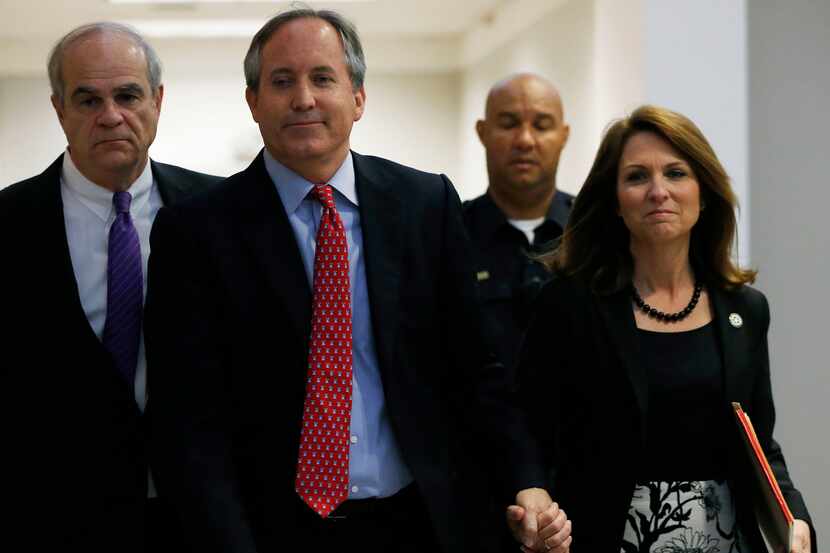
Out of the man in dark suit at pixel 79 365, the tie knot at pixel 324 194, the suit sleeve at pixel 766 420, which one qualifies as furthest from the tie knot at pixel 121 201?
the suit sleeve at pixel 766 420

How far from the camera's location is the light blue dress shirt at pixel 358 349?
2.05 m

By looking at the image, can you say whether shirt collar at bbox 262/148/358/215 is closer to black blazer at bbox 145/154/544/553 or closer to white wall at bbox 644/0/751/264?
black blazer at bbox 145/154/544/553

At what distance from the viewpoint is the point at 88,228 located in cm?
237

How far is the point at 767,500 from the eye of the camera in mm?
2209

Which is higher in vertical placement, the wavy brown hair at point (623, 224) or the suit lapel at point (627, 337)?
the wavy brown hair at point (623, 224)

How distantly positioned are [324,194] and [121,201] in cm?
53

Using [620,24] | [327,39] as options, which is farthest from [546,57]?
[327,39]

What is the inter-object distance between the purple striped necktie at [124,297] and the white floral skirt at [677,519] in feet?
3.73

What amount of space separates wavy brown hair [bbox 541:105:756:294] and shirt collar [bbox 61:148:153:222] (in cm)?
100

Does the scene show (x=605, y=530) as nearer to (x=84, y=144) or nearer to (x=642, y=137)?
(x=642, y=137)

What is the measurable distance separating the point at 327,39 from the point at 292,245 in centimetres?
42

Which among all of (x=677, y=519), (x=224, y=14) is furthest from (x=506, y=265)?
(x=224, y=14)

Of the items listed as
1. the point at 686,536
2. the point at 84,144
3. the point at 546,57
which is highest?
the point at 546,57

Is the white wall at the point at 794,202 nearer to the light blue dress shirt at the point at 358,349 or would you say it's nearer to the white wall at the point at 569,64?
the white wall at the point at 569,64
